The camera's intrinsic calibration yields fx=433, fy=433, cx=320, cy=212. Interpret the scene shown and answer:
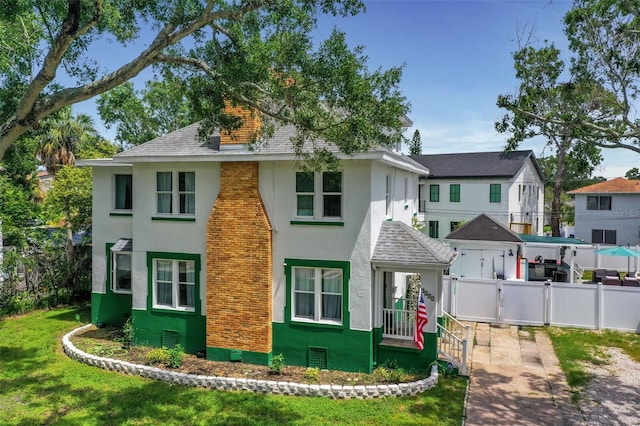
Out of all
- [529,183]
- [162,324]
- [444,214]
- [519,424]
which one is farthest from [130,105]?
[529,183]

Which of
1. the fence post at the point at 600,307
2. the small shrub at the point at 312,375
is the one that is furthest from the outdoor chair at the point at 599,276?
the small shrub at the point at 312,375

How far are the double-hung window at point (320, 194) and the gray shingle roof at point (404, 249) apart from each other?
162 cm

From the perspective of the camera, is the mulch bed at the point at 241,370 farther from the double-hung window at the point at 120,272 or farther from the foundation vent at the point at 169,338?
the double-hung window at the point at 120,272

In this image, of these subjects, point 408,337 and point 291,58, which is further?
point 408,337

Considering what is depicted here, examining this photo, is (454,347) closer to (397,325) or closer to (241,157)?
(397,325)

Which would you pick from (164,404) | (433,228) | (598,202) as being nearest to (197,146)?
(164,404)

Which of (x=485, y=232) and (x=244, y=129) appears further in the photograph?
(x=485, y=232)

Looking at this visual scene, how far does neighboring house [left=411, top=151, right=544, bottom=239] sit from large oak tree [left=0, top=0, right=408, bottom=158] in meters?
28.3

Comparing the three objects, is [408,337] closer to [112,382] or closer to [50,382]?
[112,382]

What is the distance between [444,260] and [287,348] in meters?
5.30

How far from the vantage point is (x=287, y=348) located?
12977 millimetres

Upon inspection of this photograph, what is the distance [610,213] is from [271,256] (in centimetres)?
3613

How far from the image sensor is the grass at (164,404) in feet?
32.3

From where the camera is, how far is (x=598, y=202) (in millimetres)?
37938
